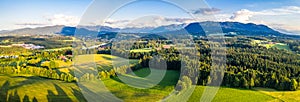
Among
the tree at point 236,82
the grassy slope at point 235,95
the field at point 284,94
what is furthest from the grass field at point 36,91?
the field at point 284,94

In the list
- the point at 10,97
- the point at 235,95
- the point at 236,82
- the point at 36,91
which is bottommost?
the point at 235,95

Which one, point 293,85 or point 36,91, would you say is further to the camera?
point 293,85

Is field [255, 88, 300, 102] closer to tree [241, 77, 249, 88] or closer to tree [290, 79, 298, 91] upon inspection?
tree [290, 79, 298, 91]

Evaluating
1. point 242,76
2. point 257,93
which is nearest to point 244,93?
point 257,93

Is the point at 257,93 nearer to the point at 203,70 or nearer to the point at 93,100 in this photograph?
the point at 203,70

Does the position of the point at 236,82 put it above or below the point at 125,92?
above

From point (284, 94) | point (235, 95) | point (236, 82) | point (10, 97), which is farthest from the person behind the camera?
point (236, 82)

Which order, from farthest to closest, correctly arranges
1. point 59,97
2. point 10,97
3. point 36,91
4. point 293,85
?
point 293,85 < point 36,91 < point 10,97 < point 59,97

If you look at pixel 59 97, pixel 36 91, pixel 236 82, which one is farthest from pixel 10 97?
pixel 236 82

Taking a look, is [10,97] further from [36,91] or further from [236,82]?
[236,82]
